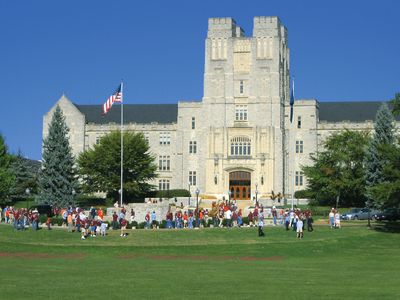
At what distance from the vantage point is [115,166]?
87250 millimetres

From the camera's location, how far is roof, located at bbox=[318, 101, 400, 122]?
9669 cm

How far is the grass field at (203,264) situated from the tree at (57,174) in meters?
21.6

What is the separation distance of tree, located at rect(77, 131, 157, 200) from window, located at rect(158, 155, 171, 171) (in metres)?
7.67

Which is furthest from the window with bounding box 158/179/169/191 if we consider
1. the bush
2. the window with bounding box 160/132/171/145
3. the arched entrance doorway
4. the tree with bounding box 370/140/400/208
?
the tree with bounding box 370/140/400/208

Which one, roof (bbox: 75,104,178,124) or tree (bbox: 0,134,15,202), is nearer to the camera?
tree (bbox: 0,134,15,202)

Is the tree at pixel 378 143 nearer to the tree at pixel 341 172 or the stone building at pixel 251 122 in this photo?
the tree at pixel 341 172

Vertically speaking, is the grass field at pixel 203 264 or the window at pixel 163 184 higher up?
the window at pixel 163 184

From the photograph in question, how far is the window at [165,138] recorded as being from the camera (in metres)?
97.5

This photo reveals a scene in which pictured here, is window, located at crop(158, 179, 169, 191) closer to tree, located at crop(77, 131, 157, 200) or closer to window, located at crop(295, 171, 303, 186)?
tree, located at crop(77, 131, 157, 200)

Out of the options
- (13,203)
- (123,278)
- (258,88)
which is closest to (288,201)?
(258,88)

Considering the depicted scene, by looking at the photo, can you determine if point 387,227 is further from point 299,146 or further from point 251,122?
point 299,146

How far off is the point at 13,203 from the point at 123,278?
2435 inches

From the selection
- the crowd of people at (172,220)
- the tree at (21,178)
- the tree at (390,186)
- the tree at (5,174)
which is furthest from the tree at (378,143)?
the tree at (21,178)

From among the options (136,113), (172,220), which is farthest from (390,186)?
(136,113)
